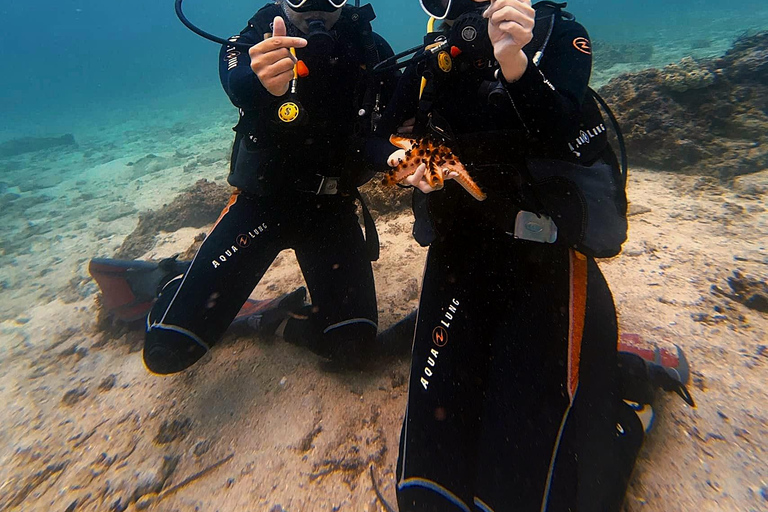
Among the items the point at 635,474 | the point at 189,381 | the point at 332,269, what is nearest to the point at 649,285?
the point at 635,474

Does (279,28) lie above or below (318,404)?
above

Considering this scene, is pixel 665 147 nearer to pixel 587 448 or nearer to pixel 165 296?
pixel 587 448

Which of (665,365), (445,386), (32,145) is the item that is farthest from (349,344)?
(32,145)

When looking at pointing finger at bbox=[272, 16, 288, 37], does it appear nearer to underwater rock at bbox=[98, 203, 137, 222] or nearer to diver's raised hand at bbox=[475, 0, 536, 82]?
diver's raised hand at bbox=[475, 0, 536, 82]

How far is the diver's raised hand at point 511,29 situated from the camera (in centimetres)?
155

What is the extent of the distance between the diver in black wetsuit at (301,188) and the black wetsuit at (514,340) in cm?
82

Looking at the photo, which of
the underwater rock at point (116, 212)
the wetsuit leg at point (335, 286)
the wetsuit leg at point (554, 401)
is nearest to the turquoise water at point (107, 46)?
the underwater rock at point (116, 212)

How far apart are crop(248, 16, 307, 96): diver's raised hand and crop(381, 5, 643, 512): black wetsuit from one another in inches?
37.5

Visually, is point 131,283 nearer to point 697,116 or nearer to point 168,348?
point 168,348

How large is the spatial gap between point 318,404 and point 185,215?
6.89 m

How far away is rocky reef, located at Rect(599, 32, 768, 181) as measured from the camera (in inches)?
207

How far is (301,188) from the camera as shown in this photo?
9.82 ft

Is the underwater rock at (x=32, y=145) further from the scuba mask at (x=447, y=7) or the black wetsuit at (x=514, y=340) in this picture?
the black wetsuit at (x=514, y=340)

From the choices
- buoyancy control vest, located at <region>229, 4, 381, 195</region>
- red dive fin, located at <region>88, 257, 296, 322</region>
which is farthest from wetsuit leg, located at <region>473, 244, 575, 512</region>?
red dive fin, located at <region>88, 257, 296, 322</region>
